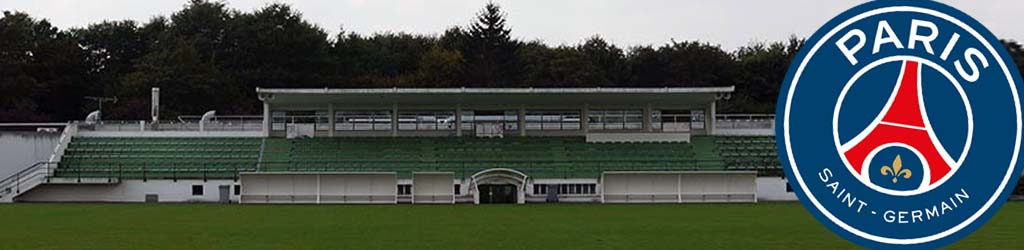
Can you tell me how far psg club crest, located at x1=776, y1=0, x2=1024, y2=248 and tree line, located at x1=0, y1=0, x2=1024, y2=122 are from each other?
223ft

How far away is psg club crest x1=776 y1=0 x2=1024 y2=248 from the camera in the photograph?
10.4 feet

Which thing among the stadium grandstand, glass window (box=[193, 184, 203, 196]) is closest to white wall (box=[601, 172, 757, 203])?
the stadium grandstand

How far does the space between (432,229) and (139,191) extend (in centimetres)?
2406

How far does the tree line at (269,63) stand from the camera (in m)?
71.7

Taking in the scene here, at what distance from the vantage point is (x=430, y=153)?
49.0m

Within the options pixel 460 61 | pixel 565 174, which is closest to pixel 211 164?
pixel 565 174

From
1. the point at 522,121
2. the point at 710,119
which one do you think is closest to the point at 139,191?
the point at 522,121

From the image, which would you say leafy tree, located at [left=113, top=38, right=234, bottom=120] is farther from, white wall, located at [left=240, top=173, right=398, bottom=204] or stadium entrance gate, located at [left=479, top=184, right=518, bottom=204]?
stadium entrance gate, located at [left=479, top=184, right=518, bottom=204]

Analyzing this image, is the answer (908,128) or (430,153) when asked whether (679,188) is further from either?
(908,128)

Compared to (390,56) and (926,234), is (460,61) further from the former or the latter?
(926,234)

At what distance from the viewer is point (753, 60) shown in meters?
81.9

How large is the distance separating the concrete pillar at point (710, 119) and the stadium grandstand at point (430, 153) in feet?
0.15

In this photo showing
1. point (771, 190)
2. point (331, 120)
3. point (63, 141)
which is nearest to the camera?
point (771, 190)

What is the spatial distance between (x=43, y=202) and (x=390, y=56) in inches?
1847
